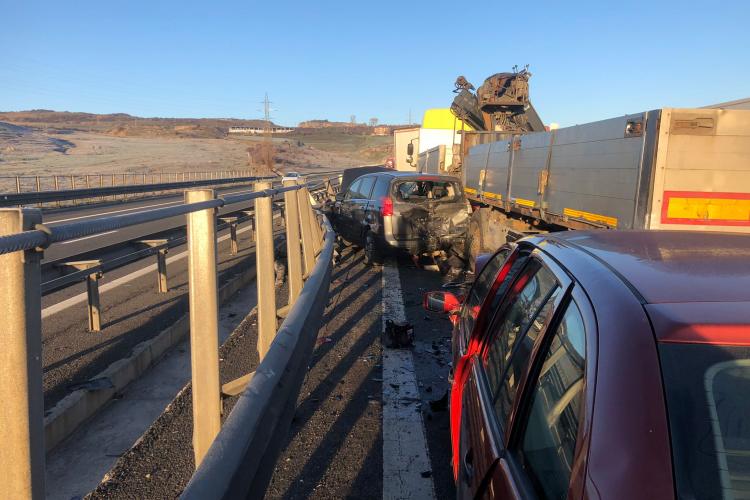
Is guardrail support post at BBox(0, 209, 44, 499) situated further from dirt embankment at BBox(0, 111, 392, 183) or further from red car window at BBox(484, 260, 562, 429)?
dirt embankment at BBox(0, 111, 392, 183)

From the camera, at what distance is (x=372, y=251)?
1112 cm

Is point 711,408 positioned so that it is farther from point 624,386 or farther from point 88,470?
point 88,470

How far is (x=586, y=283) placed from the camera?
1.92 metres

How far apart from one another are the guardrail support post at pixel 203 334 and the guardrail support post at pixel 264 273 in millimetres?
1317

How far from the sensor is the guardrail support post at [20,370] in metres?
1.52

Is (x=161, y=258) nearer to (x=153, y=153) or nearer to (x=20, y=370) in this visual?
(x=20, y=370)

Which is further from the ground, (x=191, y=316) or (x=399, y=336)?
(x=191, y=316)

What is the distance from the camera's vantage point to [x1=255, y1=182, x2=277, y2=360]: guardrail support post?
4.33 m

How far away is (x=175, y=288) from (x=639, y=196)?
623 centimetres

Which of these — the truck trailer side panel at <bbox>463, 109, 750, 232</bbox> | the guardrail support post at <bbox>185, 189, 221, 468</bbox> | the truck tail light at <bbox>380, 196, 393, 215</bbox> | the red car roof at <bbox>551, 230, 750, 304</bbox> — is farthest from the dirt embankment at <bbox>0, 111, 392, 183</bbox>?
the red car roof at <bbox>551, 230, 750, 304</bbox>

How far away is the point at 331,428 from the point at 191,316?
6.29 feet

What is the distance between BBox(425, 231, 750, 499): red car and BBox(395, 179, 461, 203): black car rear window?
8507mm

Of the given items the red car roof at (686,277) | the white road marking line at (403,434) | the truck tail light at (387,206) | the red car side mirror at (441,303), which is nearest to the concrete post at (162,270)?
the white road marking line at (403,434)

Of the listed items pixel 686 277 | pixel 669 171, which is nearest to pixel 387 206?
pixel 669 171
